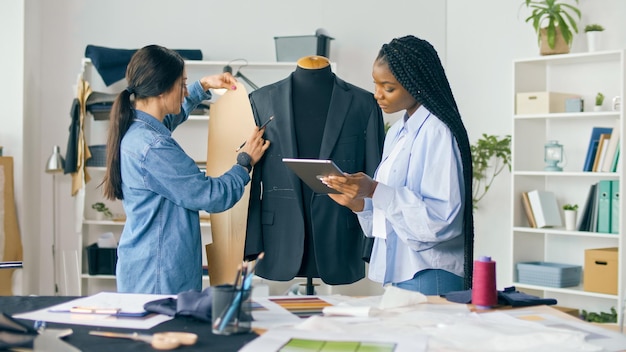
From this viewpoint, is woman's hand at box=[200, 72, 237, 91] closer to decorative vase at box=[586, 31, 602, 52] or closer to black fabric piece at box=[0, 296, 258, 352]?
black fabric piece at box=[0, 296, 258, 352]

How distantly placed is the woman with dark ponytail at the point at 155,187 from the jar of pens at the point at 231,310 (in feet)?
3.09

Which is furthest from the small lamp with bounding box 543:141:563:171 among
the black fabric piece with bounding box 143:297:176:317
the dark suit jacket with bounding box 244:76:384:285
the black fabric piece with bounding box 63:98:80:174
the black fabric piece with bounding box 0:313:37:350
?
the black fabric piece with bounding box 0:313:37:350

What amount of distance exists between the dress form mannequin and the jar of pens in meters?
1.46

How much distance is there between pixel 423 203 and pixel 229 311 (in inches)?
33.6

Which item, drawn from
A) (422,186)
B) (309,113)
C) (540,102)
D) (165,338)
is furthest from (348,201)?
(540,102)

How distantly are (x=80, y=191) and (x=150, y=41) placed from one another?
1.29 m

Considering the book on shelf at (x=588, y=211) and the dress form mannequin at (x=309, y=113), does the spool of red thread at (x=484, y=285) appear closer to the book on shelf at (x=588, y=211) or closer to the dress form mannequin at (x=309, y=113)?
the dress form mannequin at (x=309, y=113)

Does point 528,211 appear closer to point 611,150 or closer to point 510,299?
point 611,150

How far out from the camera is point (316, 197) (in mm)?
3352

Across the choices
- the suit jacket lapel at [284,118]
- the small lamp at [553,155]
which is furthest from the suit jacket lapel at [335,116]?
the small lamp at [553,155]

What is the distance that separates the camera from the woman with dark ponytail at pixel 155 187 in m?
2.82

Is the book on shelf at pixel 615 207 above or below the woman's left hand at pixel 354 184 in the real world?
below

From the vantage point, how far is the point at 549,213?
529 cm

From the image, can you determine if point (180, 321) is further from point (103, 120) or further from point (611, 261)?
point (103, 120)
